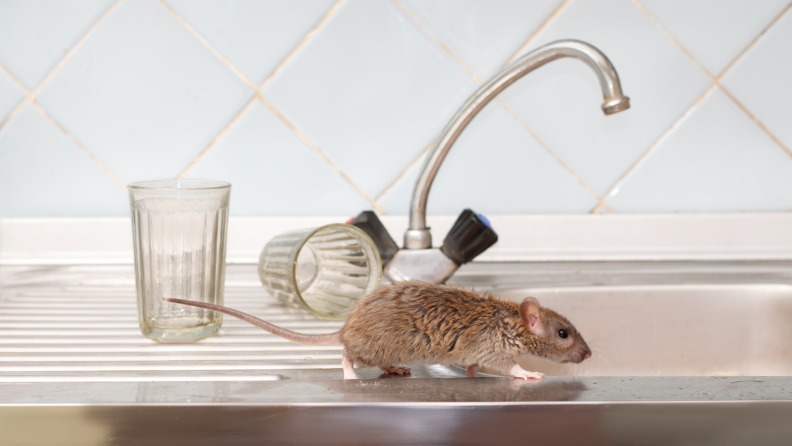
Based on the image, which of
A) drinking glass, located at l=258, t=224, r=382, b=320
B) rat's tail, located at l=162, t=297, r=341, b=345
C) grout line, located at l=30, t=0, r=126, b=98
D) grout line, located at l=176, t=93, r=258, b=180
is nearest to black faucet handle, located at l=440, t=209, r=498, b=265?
drinking glass, located at l=258, t=224, r=382, b=320

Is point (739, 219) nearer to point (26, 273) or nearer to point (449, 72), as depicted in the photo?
point (449, 72)

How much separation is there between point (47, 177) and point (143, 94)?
0.25 meters

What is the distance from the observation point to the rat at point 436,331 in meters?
0.58

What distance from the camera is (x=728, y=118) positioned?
1148 millimetres

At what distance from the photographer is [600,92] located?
1140mm

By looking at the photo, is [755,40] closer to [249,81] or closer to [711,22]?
[711,22]

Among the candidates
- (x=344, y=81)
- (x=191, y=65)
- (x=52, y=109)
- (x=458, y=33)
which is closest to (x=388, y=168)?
(x=344, y=81)

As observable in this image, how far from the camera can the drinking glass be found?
0.80 m

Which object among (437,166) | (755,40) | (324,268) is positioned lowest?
(324,268)

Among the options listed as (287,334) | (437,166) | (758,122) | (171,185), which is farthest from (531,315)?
(758,122)

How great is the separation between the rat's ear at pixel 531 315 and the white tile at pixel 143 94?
0.74 meters

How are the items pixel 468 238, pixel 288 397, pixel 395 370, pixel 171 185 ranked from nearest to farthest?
pixel 288 397, pixel 395 370, pixel 171 185, pixel 468 238

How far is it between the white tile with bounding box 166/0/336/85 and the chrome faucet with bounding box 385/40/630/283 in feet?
1.32

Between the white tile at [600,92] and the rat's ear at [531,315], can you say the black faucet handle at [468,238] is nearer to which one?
the rat's ear at [531,315]
